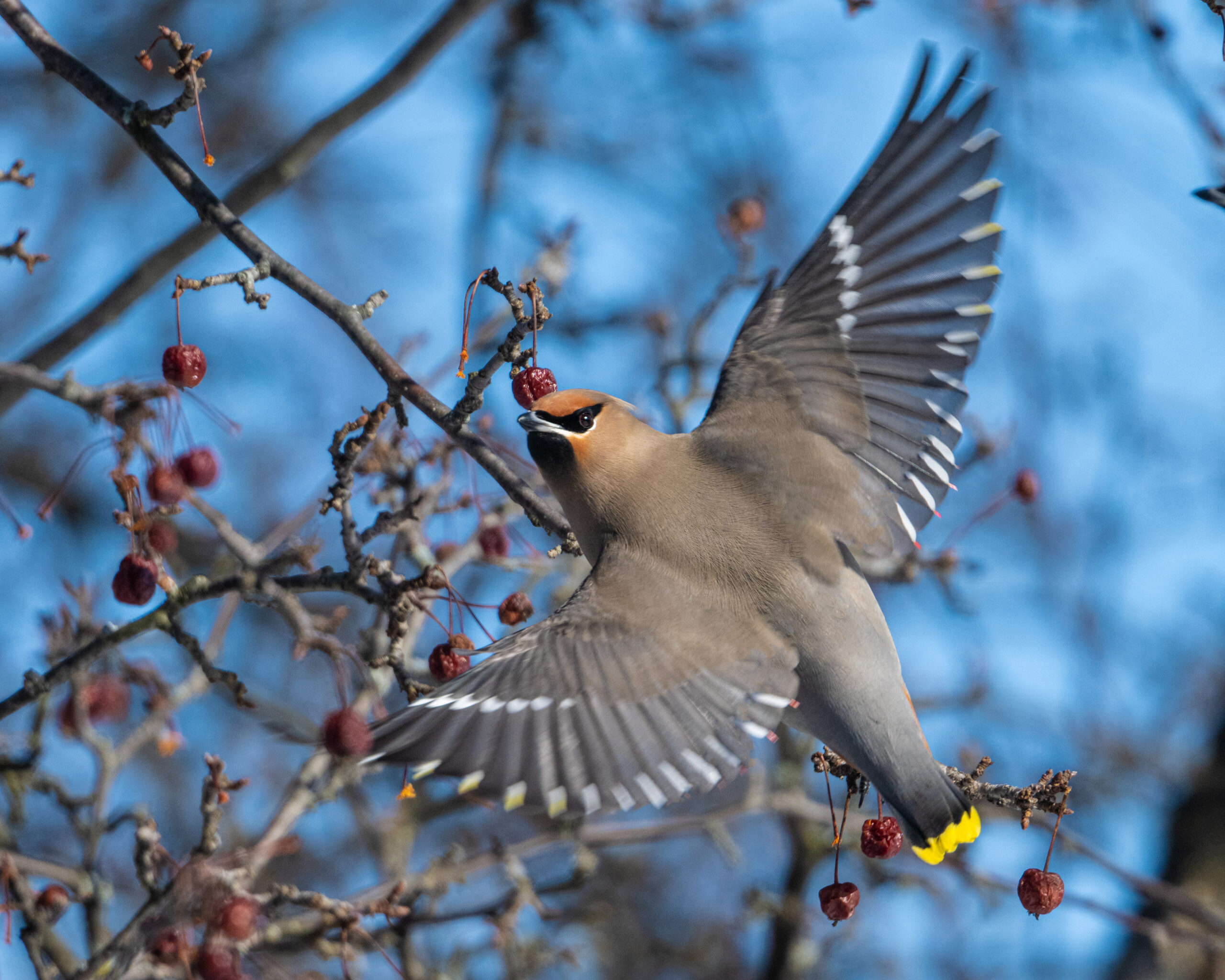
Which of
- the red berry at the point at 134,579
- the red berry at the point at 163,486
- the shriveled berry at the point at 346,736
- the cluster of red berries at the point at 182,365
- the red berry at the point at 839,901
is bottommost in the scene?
the red berry at the point at 839,901

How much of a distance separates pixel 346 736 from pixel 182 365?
1043mm

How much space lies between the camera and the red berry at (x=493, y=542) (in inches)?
131

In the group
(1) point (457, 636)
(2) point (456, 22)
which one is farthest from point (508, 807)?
(2) point (456, 22)

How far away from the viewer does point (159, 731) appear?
3.58 meters

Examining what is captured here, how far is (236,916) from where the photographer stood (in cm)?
244

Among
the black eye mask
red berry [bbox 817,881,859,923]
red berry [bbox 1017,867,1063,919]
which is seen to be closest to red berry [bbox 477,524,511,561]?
the black eye mask

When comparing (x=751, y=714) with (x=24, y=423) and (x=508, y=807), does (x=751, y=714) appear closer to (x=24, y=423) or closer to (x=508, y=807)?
(x=508, y=807)

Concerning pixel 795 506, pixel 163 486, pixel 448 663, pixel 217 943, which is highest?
pixel 163 486

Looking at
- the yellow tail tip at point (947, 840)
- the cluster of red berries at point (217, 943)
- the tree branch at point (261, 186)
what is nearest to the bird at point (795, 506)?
the yellow tail tip at point (947, 840)

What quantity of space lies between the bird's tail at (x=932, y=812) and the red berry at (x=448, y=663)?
3.26 feet

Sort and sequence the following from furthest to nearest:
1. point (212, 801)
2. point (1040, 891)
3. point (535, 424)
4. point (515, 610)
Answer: point (535, 424)
point (515, 610)
point (1040, 891)
point (212, 801)

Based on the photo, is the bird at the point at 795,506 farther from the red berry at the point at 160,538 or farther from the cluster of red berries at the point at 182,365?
the red berry at the point at 160,538

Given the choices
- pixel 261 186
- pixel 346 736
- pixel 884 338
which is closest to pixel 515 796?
pixel 346 736

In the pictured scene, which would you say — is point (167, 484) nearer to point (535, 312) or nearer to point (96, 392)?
point (96, 392)
